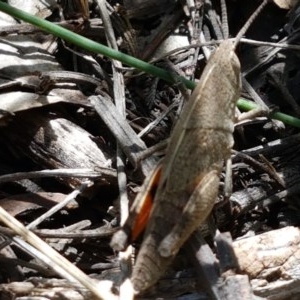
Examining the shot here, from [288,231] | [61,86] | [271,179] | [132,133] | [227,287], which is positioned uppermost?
[61,86]

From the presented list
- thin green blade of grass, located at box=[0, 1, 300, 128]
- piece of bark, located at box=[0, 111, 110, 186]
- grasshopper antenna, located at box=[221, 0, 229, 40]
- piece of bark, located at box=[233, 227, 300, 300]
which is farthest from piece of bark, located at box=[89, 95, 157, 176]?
grasshopper antenna, located at box=[221, 0, 229, 40]

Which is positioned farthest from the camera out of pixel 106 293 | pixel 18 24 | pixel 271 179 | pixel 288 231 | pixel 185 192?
pixel 18 24

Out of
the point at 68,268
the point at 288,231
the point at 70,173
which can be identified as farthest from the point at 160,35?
the point at 68,268

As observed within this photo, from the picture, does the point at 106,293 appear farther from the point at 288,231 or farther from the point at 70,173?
the point at 288,231

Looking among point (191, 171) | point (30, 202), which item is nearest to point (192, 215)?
point (191, 171)

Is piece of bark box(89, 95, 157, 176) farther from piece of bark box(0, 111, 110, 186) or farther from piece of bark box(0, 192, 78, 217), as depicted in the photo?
piece of bark box(0, 192, 78, 217)

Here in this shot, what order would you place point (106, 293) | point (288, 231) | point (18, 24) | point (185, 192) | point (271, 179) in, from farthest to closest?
1. point (18, 24)
2. point (271, 179)
3. point (288, 231)
4. point (185, 192)
5. point (106, 293)

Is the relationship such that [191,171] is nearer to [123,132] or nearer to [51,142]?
[123,132]

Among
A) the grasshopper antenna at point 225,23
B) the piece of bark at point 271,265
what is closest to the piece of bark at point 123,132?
the piece of bark at point 271,265
